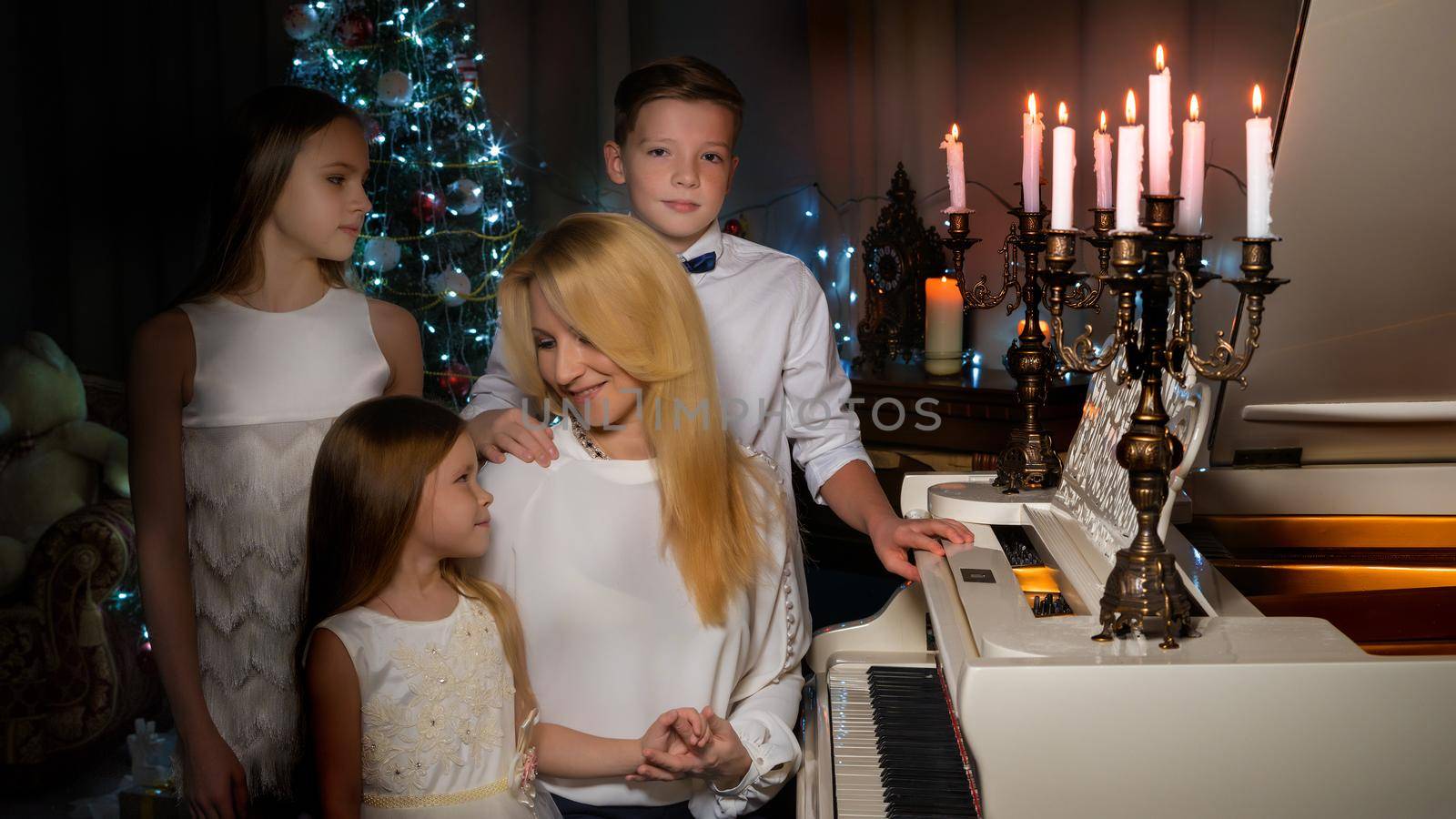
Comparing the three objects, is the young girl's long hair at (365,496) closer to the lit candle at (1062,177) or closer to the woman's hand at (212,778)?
the woman's hand at (212,778)

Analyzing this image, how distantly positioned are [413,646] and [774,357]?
1.02 meters

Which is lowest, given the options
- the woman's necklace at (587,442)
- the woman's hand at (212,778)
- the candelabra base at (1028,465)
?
the woman's hand at (212,778)

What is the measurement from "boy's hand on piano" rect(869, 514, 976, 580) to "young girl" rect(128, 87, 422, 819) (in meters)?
0.92

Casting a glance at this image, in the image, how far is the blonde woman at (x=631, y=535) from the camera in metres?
1.72

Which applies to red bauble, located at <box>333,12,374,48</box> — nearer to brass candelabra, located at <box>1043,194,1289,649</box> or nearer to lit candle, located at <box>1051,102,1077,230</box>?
lit candle, located at <box>1051,102,1077,230</box>

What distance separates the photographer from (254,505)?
1.77m

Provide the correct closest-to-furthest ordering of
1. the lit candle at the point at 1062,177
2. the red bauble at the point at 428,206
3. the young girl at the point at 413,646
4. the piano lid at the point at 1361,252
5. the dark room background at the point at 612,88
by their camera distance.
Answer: the lit candle at the point at 1062,177 → the young girl at the point at 413,646 → the piano lid at the point at 1361,252 → the dark room background at the point at 612,88 → the red bauble at the point at 428,206

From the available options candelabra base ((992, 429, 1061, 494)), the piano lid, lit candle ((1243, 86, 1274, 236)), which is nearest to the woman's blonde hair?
candelabra base ((992, 429, 1061, 494))

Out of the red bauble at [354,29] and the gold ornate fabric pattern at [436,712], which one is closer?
the gold ornate fabric pattern at [436,712]

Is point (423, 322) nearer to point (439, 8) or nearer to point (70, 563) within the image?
point (439, 8)

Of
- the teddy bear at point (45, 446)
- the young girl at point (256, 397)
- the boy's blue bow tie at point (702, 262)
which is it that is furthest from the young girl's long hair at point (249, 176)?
the teddy bear at point (45, 446)

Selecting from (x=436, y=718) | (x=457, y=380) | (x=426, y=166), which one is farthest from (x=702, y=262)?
(x=457, y=380)

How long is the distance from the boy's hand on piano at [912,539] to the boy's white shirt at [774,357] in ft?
1.13

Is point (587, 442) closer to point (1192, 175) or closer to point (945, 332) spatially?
point (1192, 175)
